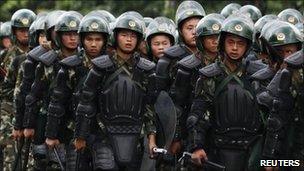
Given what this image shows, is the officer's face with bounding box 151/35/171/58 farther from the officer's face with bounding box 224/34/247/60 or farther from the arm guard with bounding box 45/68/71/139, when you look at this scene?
the officer's face with bounding box 224/34/247/60

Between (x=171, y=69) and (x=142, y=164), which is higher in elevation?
(x=171, y=69)

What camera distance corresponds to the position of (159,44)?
15977 millimetres

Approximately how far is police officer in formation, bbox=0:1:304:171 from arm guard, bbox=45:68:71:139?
0.01 meters

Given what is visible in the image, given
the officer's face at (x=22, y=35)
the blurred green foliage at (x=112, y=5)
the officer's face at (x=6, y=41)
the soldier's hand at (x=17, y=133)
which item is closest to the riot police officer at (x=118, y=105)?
the soldier's hand at (x=17, y=133)

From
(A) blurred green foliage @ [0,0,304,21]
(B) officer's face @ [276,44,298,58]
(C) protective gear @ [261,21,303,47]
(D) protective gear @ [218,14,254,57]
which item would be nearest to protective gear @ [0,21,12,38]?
(D) protective gear @ [218,14,254,57]

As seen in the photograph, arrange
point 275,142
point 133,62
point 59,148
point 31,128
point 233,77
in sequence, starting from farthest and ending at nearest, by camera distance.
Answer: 1. point 31,128
2. point 59,148
3. point 133,62
4. point 233,77
5. point 275,142

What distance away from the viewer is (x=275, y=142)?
1177cm

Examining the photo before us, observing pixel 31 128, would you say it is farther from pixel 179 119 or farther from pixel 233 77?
pixel 233 77

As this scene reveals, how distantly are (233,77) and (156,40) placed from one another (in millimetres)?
3425

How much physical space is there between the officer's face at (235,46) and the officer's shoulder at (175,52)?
1924 mm

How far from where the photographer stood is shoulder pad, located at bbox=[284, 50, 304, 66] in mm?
11719

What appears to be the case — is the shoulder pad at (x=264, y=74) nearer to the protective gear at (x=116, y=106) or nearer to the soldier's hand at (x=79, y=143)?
the protective gear at (x=116, y=106)

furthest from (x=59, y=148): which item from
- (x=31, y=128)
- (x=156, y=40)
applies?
(x=156, y=40)

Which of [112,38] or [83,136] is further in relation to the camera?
[112,38]
